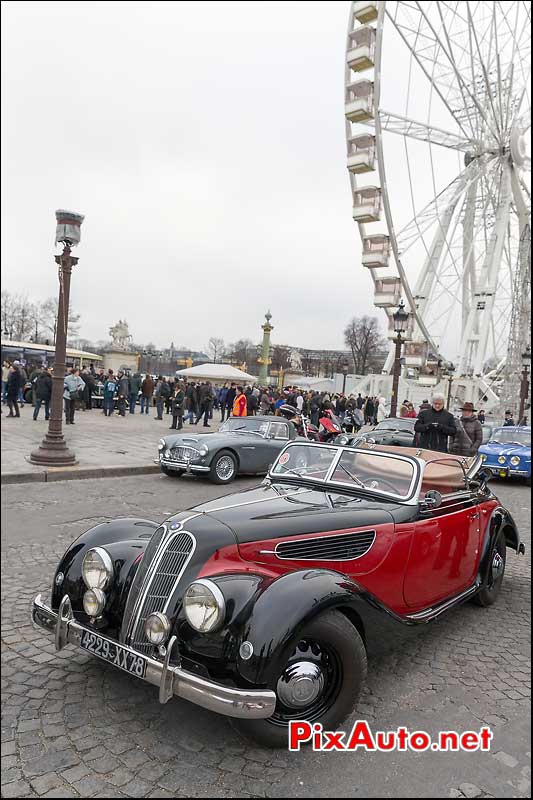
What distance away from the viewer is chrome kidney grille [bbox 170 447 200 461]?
1009 cm

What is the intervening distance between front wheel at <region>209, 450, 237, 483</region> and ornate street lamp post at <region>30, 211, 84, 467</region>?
2454 millimetres

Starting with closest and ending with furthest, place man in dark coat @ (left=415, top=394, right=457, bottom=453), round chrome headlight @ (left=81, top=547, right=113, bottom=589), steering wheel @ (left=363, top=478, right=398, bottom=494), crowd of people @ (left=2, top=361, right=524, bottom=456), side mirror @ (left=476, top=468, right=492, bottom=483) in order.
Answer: round chrome headlight @ (left=81, top=547, right=113, bottom=589) → steering wheel @ (left=363, top=478, right=398, bottom=494) → side mirror @ (left=476, top=468, right=492, bottom=483) → man in dark coat @ (left=415, top=394, right=457, bottom=453) → crowd of people @ (left=2, top=361, right=524, bottom=456)

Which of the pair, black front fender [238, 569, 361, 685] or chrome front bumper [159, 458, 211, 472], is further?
chrome front bumper [159, 458, 211, 472]

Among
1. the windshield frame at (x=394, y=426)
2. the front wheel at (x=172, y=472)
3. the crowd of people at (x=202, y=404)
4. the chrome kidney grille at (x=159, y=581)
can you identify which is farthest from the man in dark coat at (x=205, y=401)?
the chrome kidney grille at (x=159, y=581)

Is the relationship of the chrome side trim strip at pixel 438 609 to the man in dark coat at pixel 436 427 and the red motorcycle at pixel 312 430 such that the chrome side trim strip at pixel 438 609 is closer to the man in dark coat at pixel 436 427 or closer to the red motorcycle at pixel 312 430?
the man in dark coat at pixel 436 427

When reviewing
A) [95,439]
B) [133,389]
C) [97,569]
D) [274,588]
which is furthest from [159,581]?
[133,389]

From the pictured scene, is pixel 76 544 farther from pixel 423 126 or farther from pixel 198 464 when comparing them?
pixel 423 126

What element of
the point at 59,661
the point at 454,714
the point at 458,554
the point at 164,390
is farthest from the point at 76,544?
the point at 164,390

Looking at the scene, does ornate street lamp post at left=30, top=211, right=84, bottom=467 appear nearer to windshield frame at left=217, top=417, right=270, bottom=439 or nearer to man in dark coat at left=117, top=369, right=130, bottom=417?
windshield frame at left=217, top=417, right=270, bottom=439

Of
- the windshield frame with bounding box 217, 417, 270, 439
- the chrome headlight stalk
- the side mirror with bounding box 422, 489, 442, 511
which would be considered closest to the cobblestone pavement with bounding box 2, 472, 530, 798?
the chrome headlight stalk

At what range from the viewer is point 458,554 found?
14.0ft

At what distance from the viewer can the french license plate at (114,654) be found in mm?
2707

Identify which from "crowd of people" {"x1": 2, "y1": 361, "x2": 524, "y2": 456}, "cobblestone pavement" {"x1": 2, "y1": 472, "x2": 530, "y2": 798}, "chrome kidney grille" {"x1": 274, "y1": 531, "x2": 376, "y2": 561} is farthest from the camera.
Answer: "crowd of people" {"x1": 2, "y1": 361, "x2": 524, "y2": 456}

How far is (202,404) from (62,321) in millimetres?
9529
